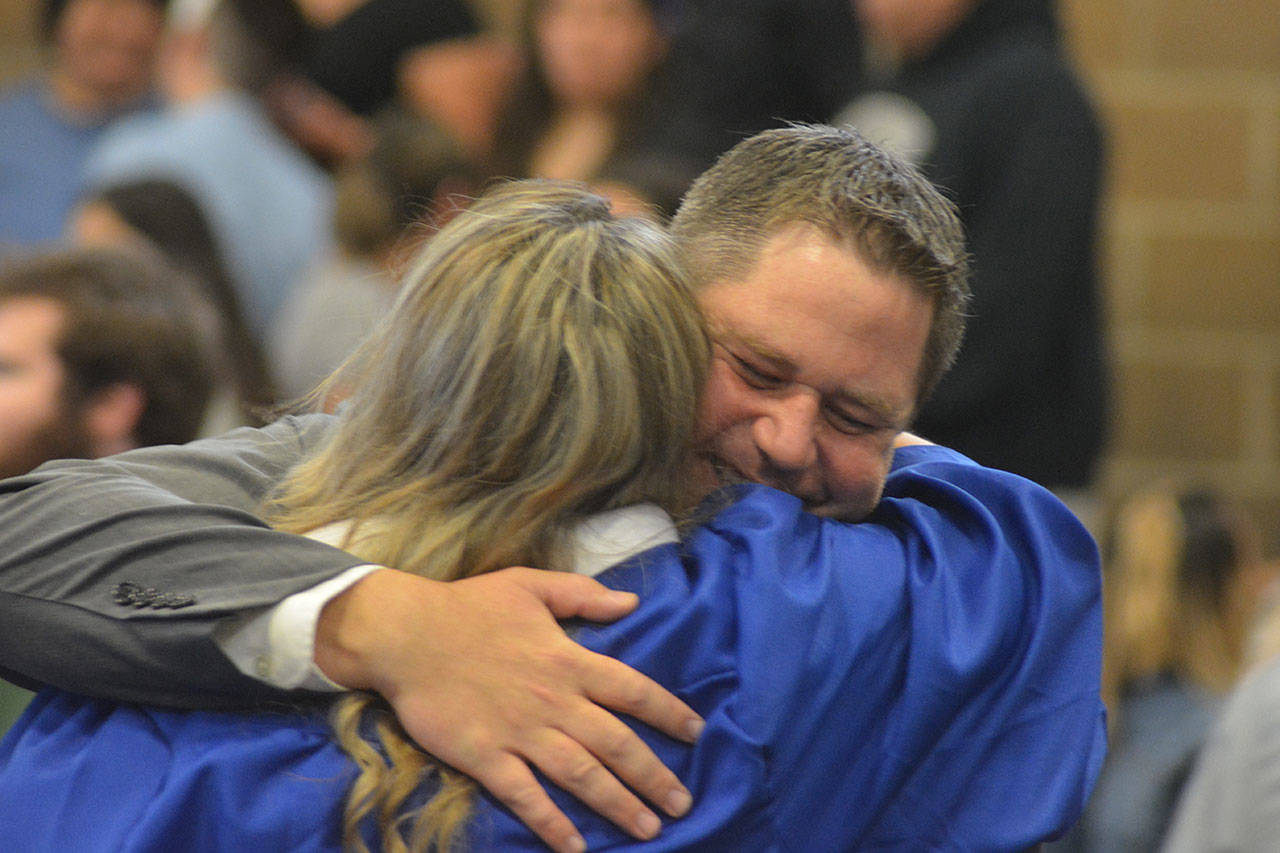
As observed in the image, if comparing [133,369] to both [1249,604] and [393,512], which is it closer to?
[393,512]

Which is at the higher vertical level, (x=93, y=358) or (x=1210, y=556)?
(x=93, y=358)

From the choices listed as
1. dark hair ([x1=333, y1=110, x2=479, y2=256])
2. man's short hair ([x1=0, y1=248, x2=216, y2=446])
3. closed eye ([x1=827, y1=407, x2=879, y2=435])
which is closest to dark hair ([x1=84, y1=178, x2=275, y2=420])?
Result: dark hair ([x1=333, y1=110, x2=479, y2=256])

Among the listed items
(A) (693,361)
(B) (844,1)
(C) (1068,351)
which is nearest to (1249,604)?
(C) (1068,351)

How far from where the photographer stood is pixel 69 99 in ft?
14.9

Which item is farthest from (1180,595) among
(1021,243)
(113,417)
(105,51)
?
(105,51)

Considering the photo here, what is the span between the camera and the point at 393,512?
1.46 metres

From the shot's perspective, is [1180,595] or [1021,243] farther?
[1180,595]

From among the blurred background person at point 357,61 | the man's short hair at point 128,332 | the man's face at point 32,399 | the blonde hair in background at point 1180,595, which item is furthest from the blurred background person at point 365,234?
the blonde hair in background at point 1180,595

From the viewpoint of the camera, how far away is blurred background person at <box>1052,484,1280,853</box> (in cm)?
334

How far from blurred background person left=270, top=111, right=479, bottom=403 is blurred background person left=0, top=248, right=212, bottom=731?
0.83 metres

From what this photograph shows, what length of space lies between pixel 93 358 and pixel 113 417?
93 mm

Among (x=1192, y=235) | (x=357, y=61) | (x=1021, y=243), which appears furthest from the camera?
(x=1192, y=235)

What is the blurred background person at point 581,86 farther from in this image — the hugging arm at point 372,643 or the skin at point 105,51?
the hugging arm at point 372,643

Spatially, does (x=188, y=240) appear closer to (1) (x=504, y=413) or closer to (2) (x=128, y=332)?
(2) (x=128, y=332)
